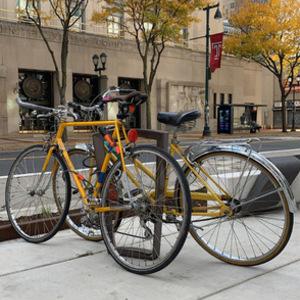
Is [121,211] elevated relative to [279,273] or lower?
elevated

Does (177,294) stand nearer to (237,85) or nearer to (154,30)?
(154,30)

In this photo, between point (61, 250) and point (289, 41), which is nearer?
point (61, 250)

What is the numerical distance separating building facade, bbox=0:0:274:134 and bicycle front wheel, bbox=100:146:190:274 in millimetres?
24801

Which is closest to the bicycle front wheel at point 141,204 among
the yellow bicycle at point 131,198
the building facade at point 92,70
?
the yellow bicycle at point 131,198

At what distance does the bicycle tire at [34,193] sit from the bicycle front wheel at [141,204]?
72 cm

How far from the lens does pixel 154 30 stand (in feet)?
80.9

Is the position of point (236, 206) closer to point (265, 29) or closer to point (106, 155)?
point (106, 155)

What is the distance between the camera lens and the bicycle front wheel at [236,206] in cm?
319

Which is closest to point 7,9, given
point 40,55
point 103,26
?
point 40,55

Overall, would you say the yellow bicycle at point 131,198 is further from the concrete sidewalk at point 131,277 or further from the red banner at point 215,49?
the red banner at point 215,49

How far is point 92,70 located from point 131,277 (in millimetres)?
28388

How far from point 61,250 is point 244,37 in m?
31.9

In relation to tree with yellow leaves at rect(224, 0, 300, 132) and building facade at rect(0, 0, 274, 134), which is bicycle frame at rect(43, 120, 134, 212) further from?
tree with yellow leaves at rect(224, 0, 300, 132)

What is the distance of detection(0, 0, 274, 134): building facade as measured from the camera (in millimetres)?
26844
